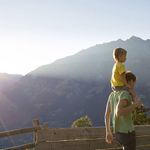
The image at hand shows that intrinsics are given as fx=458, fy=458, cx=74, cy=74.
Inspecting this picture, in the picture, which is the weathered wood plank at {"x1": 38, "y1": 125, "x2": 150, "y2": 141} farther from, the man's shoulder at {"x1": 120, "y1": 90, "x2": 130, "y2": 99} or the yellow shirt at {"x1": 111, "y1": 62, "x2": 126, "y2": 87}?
the man's shoulder at {"x1": 120, "y1": 90, "x2": 130, "y2": 99}

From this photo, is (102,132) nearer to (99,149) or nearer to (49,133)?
(99,149)

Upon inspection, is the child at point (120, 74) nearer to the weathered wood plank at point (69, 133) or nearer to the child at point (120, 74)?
the child at point (120, 74)

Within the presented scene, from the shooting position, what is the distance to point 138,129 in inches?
483

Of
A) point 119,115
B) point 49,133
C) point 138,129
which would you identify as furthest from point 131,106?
point 138,129

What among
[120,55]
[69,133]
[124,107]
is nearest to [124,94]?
[124,107]

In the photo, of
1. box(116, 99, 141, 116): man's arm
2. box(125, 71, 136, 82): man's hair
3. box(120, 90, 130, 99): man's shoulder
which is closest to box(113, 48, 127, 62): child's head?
box(125, 71, 136, 82): man's hair

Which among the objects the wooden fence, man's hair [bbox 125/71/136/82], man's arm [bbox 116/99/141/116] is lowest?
the wooden fence

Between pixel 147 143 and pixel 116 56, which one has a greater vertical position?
pixel 116 56

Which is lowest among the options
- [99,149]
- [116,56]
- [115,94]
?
Result: [99,149]

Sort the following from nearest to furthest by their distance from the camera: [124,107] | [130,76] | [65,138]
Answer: [124,107], [130,76], [65,138]

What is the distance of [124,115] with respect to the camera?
6594mm

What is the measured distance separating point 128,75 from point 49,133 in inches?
180

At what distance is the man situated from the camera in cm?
651

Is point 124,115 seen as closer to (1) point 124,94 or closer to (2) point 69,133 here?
(1) point 124,94
